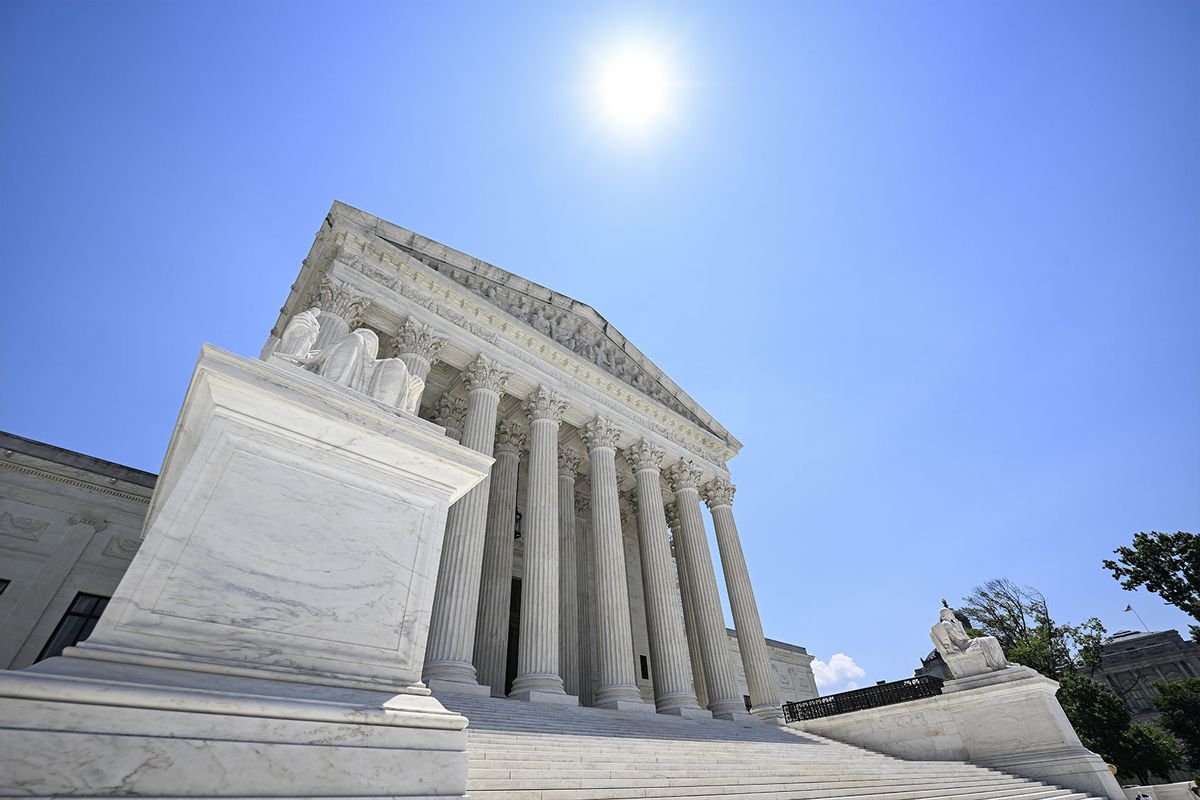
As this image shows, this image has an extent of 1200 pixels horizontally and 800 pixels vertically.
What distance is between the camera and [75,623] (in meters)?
12.9

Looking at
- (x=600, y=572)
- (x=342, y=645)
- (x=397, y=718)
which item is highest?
(x=600, y=572)

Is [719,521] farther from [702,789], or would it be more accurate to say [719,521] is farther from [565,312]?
[702,789]

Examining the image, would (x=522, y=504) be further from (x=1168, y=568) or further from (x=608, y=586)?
(x=1168, y=568)

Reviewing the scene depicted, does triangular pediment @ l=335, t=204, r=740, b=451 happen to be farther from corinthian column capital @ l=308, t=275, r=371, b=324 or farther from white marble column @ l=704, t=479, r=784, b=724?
white marble column @ l=704, t=479, r=784, b=724

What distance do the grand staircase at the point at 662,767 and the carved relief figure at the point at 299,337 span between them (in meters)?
4.68

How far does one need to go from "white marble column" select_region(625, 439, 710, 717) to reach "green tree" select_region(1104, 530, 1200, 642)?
2389 centimetres

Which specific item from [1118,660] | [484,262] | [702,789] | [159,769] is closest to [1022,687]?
[702,789]

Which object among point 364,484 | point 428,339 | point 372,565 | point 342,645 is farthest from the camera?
point 428,339

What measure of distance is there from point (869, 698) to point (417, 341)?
16.3m

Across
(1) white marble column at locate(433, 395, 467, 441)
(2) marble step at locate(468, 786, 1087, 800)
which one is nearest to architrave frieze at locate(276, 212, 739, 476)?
(1) white marble column at locate(433, 395, 467, 441)

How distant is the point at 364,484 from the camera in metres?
3.43

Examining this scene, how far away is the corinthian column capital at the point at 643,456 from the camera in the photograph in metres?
20.1

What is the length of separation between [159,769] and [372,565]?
124 centimetres

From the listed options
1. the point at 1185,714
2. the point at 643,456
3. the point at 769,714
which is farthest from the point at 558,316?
the point at 1185,714
